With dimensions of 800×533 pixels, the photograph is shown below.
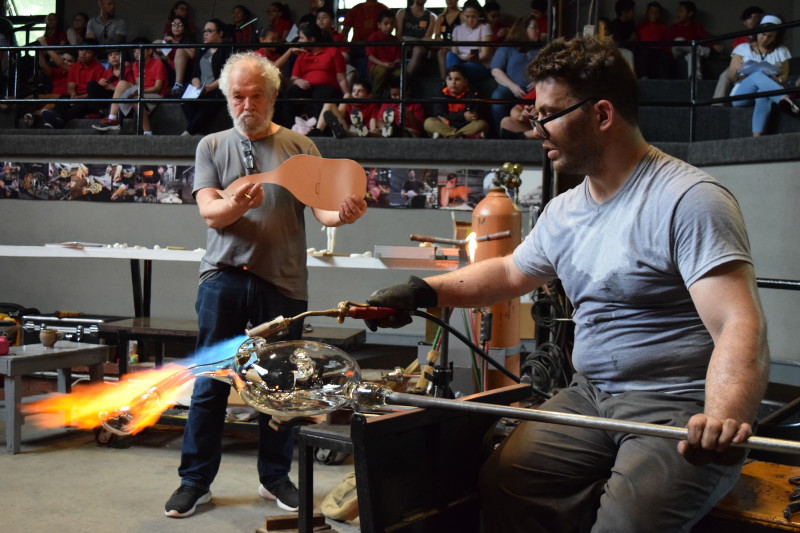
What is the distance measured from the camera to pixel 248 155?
3.58 m

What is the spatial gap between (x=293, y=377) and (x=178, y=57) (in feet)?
26.1

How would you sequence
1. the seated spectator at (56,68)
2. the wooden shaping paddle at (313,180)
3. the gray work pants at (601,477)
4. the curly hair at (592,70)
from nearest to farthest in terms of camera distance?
the gray work pants at (601,477) < the curly hair at (592,70) < the wooden shaping paddle at (313,180) < the seated spectator at (56,68)

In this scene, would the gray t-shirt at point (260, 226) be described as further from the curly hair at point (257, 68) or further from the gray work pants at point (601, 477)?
the gray work pants at point (601, 477)

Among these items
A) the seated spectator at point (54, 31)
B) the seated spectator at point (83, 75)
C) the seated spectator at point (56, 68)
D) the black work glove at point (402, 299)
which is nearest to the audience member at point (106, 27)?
the seated spectator at point (54, 31)

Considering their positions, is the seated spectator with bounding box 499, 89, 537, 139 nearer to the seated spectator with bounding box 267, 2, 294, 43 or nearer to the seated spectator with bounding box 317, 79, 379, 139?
the seated spectator with bounding box 317, 79, 379, 139

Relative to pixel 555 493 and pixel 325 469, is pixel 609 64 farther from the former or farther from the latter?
pixel 325 469

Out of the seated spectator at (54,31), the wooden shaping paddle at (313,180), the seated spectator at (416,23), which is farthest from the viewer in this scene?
the seated spectator at (54,31)

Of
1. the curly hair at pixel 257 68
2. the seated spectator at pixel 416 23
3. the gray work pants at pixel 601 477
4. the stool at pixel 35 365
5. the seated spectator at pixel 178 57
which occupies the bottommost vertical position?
the stool at pixel 35 365

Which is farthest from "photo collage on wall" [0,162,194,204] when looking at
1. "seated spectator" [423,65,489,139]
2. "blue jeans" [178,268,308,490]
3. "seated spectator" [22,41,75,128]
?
"blue jeans" [178,268,308,490]

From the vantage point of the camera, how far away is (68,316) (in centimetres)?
721

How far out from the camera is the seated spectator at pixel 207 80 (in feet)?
27.7

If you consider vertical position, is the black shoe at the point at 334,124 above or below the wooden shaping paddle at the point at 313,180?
above

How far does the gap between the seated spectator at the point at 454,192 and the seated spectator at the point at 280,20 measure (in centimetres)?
368

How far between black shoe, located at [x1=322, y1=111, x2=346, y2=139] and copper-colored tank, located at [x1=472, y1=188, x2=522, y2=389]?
133 inches
